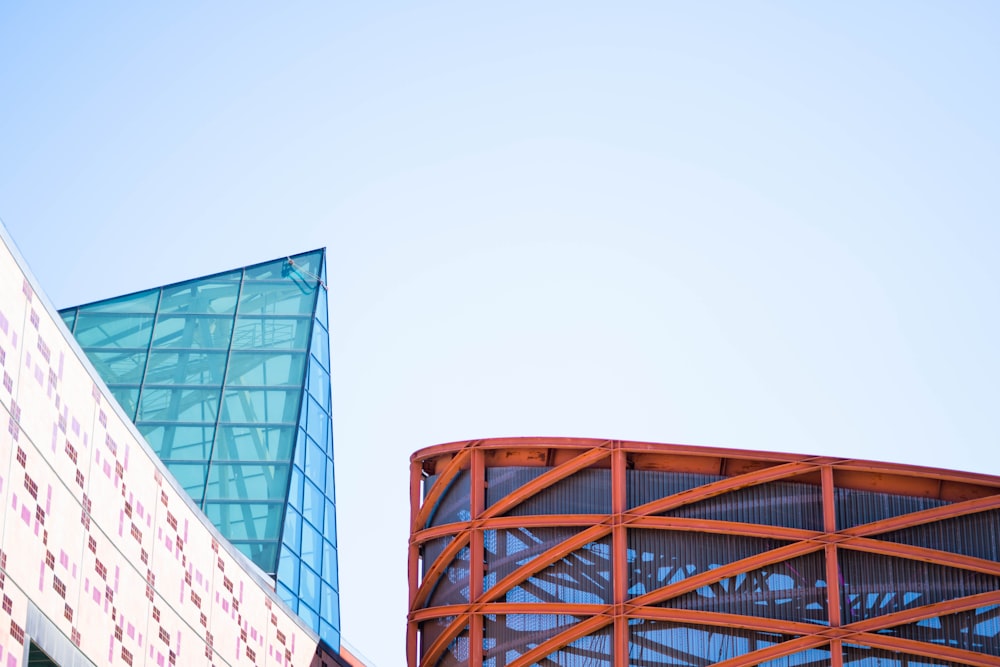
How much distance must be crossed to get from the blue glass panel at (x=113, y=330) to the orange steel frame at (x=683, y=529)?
460 inches

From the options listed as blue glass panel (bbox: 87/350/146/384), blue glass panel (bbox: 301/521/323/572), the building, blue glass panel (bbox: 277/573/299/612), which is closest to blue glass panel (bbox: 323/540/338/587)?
blue glass panel (bbox: 301/521/323/572)

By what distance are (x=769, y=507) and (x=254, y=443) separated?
16309mm

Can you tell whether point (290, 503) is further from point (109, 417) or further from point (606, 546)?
point (109, 417)

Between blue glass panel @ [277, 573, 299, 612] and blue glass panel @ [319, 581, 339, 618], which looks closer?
blue glass panel @ [277, 573, 299, 612]

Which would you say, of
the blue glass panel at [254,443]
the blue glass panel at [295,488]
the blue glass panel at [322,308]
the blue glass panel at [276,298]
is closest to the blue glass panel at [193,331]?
the blue glass panel at [276,298]

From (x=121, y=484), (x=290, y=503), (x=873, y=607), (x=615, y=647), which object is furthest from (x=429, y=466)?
(x=121, y=484)

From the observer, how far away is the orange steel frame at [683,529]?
44312 mm

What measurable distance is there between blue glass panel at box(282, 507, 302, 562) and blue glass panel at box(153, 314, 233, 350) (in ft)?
21.0

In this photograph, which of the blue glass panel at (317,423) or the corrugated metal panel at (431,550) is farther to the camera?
the blue glass panel at (317,423)

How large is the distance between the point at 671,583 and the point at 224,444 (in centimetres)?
1480

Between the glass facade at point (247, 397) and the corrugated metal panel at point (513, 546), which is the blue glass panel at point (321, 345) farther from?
the corrugated metal panel at point (513, 546)

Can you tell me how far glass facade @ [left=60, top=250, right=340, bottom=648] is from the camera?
165ft

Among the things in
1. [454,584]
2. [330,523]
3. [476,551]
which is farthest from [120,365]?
[476,551]

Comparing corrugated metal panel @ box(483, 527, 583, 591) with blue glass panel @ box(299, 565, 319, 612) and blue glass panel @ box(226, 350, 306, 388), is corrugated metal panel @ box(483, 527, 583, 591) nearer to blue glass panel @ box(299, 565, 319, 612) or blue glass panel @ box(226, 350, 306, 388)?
blue glass panel @ box(299, 565, 319, 612)
